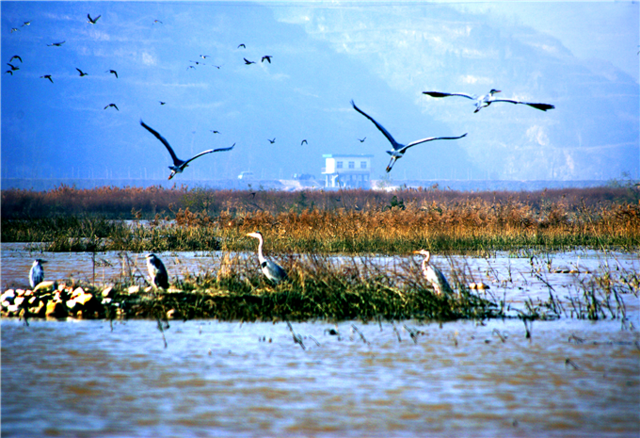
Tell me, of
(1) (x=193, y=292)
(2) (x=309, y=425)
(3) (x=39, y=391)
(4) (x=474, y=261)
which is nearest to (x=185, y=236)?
(4) (x=474, y=261)

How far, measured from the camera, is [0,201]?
109ft

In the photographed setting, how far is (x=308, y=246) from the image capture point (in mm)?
14680

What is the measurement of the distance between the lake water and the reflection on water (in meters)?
0.02

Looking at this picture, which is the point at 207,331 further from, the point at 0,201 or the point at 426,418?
the point at 0,201

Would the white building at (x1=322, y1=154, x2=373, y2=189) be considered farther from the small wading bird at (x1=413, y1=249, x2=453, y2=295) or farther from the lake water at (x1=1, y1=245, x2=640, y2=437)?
the lake water at (x1=1, y1=245, x2=640, y2=437)

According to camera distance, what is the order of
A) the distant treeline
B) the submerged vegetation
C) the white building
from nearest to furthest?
the submerged vegetation < the distant treeline < the white building

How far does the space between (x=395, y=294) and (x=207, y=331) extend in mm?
2792

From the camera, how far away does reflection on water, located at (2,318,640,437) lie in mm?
5746

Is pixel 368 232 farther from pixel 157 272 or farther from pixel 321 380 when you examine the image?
pixel 321 380

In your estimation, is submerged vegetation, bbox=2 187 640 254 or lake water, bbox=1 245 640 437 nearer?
lake water, bbox=1 245 640 437

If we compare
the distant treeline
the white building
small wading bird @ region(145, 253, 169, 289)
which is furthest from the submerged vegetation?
the white building

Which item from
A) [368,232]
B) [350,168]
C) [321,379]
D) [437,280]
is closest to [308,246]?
[368,232]

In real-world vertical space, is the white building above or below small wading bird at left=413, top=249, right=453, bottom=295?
above

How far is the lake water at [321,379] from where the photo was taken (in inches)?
226
